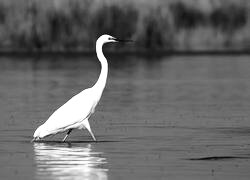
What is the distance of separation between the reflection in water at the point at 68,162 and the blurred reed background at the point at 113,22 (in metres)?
49.6

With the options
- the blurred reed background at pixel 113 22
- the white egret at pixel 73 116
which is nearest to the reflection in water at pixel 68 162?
the white egret at pixel 73 116

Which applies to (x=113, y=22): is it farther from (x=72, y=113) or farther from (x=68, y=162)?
(x=68, y=162)

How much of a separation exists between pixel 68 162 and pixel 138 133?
401 centimetres

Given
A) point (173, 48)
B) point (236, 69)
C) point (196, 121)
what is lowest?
point (173, 48)

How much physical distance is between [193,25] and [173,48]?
4.78 m

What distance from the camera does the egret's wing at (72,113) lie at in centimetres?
1773

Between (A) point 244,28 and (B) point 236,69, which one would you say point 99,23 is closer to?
(A) point 244,28

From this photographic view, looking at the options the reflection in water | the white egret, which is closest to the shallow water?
the reflection in water

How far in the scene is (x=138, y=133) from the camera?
18750mm

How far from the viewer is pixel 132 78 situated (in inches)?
1523

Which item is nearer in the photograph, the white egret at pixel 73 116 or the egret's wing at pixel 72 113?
the white egret at pixel 73 116

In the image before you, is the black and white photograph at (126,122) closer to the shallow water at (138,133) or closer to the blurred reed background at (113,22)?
the shallow water at (138,133)

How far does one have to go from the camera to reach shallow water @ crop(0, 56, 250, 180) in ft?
46.5

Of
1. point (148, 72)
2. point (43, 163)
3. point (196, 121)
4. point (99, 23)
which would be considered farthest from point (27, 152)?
point (99, 23)
